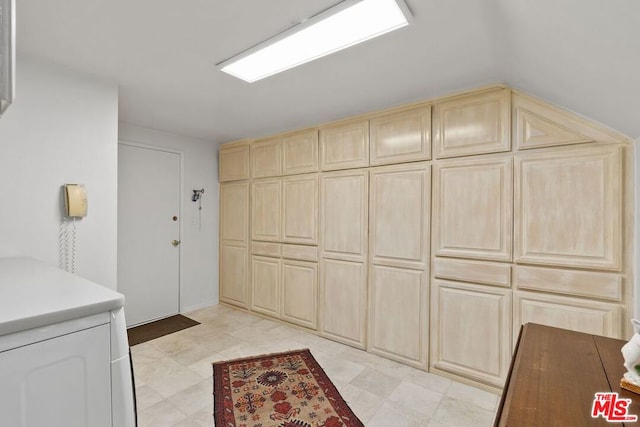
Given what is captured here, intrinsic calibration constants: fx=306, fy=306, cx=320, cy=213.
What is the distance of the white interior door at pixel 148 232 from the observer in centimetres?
345

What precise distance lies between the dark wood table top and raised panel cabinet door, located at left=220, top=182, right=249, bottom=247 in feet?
10.9

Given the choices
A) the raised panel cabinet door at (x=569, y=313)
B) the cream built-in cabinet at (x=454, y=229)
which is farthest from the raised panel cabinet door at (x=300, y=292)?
the raised panel cabinet door at (x=569, y=313)

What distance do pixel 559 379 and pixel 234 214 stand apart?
377cm

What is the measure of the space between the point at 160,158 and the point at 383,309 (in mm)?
3114

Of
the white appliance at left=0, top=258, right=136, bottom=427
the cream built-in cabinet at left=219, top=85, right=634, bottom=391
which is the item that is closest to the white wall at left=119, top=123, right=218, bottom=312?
the cream built-in cabinet at left=219, top=85, right=634, bottom=391

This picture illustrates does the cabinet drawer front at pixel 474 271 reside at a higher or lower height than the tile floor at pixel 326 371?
higher

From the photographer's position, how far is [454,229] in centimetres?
244

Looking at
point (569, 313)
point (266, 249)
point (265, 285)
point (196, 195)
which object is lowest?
point (265, 285)

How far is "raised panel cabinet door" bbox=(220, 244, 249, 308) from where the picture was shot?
4.05m

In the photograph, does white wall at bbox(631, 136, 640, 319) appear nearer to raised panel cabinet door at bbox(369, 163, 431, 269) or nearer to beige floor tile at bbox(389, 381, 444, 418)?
raised panel cabinet door at bbox(369, 163, 431, 269)

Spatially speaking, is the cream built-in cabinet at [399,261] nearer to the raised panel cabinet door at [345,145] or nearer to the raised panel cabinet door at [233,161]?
the raised panel cabinet door at [345,145]

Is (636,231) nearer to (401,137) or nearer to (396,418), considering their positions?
(401,137)

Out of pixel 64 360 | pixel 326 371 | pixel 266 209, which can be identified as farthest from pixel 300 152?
pixel 64 360

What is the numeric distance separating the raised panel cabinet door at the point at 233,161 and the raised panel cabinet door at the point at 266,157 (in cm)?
14
